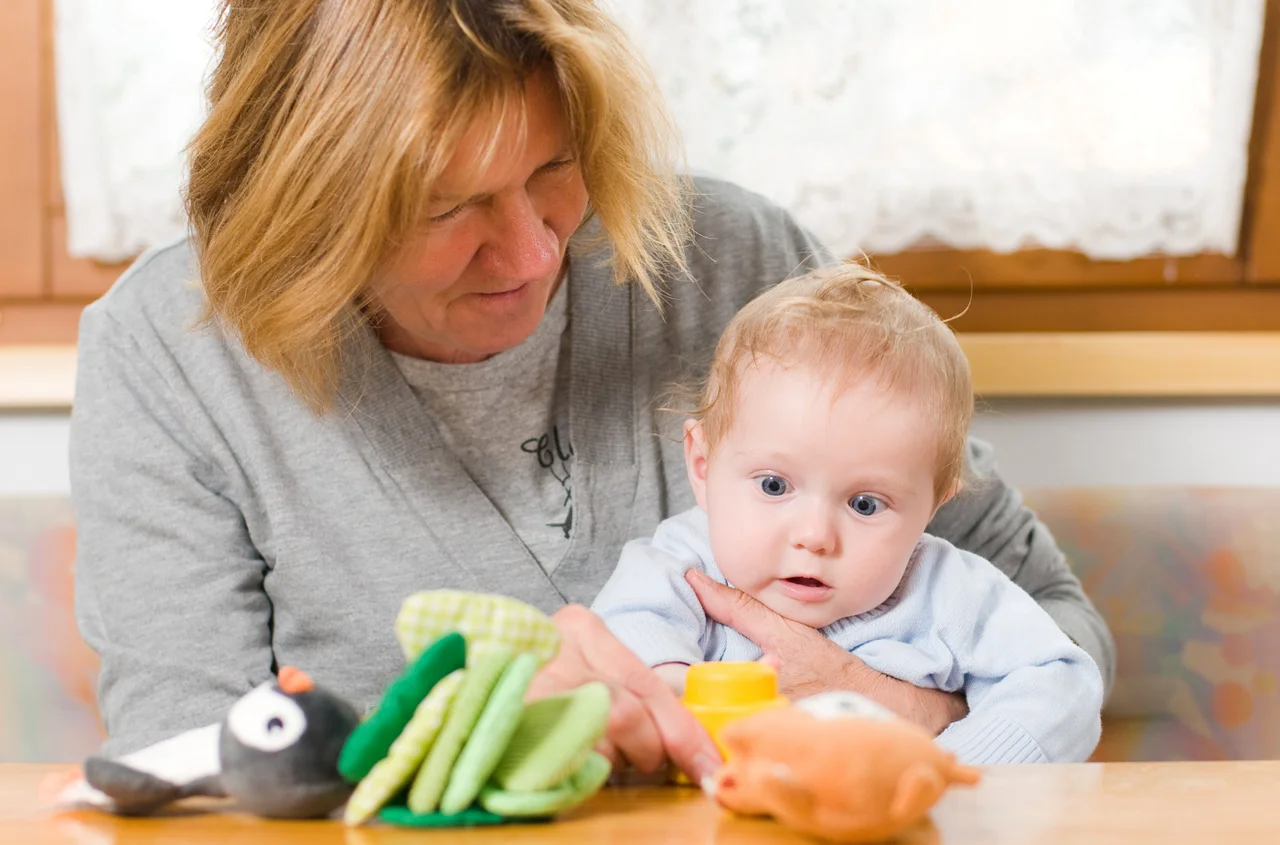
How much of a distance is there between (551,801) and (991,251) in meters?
1.46

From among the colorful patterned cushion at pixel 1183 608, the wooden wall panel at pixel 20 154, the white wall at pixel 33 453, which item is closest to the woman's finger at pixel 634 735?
the colorful patterned cushion at pixel 1183 608

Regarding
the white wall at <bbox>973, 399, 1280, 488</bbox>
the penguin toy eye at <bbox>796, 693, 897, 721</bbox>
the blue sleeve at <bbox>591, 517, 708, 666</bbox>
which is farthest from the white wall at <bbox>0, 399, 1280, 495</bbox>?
the penguin toy eye at <bbox>796, 693, 897, 721</bbox>

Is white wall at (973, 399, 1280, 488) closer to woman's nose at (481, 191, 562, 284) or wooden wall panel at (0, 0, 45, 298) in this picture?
woman's nose at (481, 191, 562, 284)

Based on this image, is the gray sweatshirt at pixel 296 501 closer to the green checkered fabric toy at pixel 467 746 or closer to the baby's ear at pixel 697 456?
the baby's ear at pixel 697 456

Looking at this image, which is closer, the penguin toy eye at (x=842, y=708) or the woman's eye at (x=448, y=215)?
the penguin toy eye at (x=842, y=708)

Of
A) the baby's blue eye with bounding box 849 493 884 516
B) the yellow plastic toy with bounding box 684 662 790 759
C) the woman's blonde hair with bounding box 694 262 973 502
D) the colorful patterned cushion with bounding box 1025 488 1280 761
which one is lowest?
the colorful patterned cushion with bounding box 1025 488 1280 761

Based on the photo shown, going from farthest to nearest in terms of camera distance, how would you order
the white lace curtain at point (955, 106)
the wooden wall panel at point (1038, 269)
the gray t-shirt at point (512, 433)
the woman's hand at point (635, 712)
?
the wooden wall panel at point (1038, 269), the white lace curtain at point (955, 106), the gray t-shirt at point (512, 433), the woman's hand at point (635, 712)

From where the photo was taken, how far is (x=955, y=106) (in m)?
1.80

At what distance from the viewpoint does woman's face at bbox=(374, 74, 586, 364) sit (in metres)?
1.00

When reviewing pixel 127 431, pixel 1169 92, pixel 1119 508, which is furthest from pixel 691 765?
pixel 1169 92

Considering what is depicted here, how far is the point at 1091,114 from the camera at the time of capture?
5.89ft

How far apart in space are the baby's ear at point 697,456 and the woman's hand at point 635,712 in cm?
→ 33

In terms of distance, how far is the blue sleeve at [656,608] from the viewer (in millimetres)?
978

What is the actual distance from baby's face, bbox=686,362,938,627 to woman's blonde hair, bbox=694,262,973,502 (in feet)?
0.05
